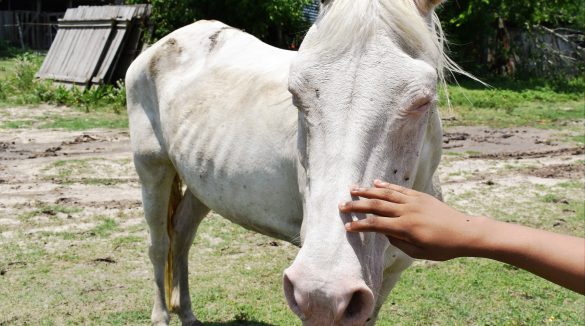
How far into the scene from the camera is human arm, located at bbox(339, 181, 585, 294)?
1202 mm

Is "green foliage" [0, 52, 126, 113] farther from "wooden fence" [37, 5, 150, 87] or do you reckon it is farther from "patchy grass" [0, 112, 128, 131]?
"patchy grass" [0, 112, 128, 131]

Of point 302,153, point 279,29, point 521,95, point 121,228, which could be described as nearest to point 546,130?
point 521,95

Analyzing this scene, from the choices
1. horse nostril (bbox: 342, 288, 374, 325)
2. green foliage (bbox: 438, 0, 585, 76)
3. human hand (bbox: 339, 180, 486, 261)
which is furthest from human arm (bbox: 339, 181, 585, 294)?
green foliage (bbox: 438, 0, 585, 76)

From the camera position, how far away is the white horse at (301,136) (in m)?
1.64

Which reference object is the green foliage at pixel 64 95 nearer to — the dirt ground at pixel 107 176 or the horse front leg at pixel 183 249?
the dirt ground at pixel 107 176

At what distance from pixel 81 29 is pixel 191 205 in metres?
Answer: 10.2

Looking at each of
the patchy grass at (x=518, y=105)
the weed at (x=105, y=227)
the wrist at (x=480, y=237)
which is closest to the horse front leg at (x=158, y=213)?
the weed at (x=105, y=227)

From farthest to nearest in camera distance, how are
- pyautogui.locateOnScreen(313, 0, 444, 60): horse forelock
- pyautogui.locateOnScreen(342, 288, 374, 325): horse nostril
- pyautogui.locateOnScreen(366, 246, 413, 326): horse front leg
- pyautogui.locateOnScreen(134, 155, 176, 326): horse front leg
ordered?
pyautogui.locateOnScreen(134, 155, 176, 326): horse front leg, pyautogui.locateOnScreen(366, 246, 413, 326): horse front leg, pyautogui.locateOnScreen(313, 0, 444, 60): horse forelock, pyautogui.locateOnScreen(342, 288, 374, 325): horse nostril

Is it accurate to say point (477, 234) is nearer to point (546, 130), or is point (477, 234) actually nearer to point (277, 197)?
point (277, 197)

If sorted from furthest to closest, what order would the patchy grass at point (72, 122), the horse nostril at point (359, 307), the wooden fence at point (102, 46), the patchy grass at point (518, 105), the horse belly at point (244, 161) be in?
the wooden fence at point (102, 46)
the patchy grass at point (518, 105)
the patchy grass at point (72, 122)
the horse belly at point (244, 161)
the horse nostril at point (359, 307)

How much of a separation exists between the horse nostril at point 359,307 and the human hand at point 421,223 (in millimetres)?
212

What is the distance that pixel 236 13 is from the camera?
43.7 feet

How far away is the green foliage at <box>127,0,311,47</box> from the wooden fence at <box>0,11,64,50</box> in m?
12.9

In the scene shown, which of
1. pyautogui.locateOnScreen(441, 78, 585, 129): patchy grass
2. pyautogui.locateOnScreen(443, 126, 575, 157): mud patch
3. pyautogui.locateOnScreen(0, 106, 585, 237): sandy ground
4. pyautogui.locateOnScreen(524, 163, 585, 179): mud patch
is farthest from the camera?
pyautogui.locateOnScreen(441, 78, 585, 129): patchy grass
